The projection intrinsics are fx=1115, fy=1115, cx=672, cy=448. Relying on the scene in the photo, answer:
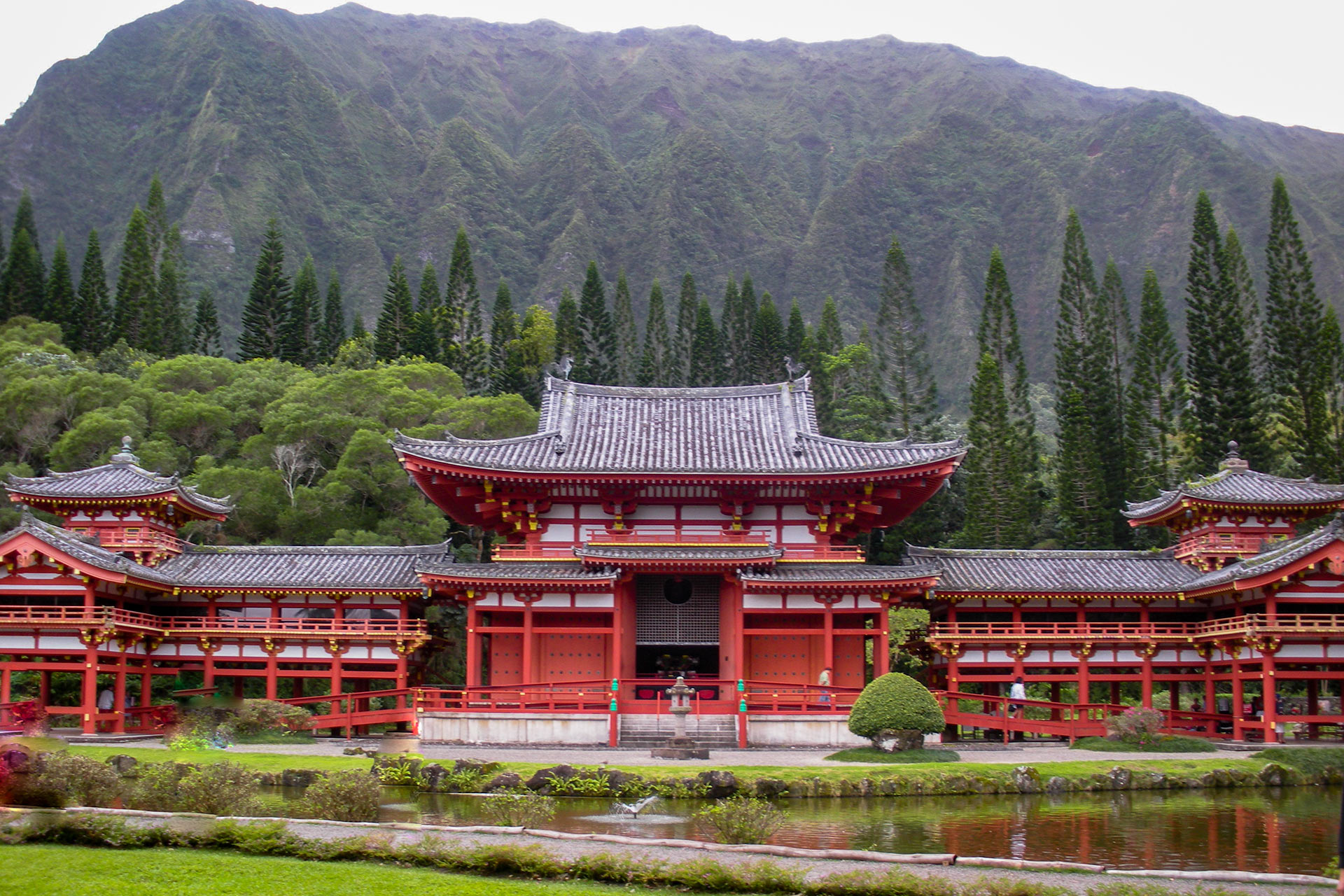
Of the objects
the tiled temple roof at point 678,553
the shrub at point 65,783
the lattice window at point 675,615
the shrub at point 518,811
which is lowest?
the shrub at point 518,811

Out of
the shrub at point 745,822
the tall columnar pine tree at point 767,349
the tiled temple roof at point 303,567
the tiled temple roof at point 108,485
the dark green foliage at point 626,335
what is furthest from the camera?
the dark green foliage at point 626,335

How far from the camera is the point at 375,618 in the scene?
30438 millimetres

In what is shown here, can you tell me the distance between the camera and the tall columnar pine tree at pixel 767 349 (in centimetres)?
6744

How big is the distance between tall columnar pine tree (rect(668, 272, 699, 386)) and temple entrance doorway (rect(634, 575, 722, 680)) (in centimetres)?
4098

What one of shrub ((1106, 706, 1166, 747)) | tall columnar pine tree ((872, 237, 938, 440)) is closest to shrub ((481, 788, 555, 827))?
shrub ((1106, 706, 1166, 747))

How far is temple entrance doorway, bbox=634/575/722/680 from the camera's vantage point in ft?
94.7

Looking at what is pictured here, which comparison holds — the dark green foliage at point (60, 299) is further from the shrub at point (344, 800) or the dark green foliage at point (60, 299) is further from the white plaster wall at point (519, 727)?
the shrub at point (344, 800)

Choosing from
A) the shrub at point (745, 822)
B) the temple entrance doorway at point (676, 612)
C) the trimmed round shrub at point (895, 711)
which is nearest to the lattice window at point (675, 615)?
the temple entrance doorway at point (676, 612)

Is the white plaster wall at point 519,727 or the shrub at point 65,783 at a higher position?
the shrub at point 65,783

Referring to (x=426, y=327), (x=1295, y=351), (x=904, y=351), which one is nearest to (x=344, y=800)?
(x=1295, y=351)

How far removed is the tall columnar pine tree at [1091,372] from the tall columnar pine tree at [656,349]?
984 inches

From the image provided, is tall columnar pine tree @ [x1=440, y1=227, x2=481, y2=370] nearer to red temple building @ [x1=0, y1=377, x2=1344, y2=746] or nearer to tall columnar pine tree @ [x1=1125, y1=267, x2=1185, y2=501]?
red temple building @ [x1=0, y1=377, x2=1344, y2=746]

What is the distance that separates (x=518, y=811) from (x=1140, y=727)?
16.5m

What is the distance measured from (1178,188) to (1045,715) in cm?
9683
